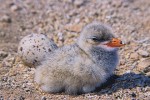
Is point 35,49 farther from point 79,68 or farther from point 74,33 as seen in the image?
point 74,33

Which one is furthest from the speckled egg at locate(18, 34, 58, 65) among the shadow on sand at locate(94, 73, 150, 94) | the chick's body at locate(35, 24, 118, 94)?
the shadow on sand at locate(94, 73, 150, 94)

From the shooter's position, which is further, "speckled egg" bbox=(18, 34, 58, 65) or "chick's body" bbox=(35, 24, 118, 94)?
"speckled egg" bbox=(18, 34, 58, 65)

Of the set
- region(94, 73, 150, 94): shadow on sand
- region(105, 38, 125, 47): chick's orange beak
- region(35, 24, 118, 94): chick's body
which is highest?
region(105, 38, 125, 47): chick's orange beak

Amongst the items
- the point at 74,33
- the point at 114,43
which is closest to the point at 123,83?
the point at 114,43

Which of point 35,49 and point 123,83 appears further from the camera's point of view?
point 35,49

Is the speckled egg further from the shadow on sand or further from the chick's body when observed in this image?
the shadow on sand

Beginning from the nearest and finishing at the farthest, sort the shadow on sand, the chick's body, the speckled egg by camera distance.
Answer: the chick's body
the shadow on sand
the speckled egg

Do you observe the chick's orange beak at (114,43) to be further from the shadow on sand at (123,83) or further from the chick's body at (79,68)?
the shadow on sand at (123,83)
